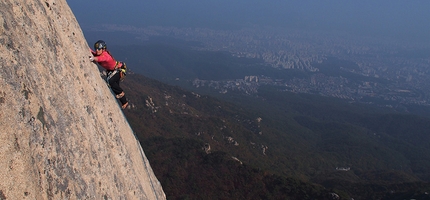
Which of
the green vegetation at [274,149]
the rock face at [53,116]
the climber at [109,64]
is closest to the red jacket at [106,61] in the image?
the climber at [109,64]

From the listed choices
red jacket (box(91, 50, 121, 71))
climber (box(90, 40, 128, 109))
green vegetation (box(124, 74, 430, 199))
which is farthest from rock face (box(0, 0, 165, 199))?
green vegetation (box(124, 74, 430, 199))

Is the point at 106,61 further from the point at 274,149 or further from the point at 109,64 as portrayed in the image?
the point at 274,149

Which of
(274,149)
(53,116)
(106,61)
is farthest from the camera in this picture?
(274,149)

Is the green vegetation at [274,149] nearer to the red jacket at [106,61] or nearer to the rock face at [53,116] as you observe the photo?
the red jacket at [106,61]

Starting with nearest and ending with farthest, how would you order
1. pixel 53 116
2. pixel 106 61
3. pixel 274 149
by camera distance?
pixel 53 116 → pixel 106 61 → pixel 274 149

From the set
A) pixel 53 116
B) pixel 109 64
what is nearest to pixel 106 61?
pixel 109 64

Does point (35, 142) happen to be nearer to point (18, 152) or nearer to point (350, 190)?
point (18, 152)

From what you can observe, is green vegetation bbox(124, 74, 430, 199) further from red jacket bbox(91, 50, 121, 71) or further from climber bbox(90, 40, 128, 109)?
red jacket bbox(91, 50, 121, 71)
